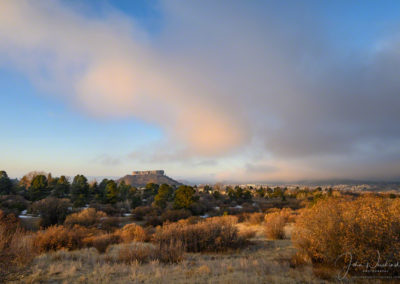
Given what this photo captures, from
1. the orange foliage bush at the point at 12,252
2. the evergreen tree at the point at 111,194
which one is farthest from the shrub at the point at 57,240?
the evergreen tree at the point at 111,194

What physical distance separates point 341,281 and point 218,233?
6.91 metres

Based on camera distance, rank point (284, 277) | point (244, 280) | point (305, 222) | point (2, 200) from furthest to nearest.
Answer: point (2, 200) → point (305, 222) → point (284, 277) → point (244, 280)

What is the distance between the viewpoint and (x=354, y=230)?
6.96 meters

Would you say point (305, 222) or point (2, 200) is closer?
point (305, 222)

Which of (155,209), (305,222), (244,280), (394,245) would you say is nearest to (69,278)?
(244,280)

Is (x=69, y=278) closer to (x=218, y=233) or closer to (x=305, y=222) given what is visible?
(x=218, y=233)

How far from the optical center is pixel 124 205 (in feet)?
135

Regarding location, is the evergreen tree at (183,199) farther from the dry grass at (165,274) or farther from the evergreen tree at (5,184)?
the evergreen tree at (5,184)

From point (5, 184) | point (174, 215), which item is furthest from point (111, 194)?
point (5, 184)

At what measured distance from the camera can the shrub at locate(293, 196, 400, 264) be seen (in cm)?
641

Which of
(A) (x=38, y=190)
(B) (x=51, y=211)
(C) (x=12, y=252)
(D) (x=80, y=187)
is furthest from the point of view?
(D) (x=80, y=187)

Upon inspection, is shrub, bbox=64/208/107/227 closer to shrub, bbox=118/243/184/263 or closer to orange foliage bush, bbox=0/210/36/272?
shrub, bbox=118/243/184/263

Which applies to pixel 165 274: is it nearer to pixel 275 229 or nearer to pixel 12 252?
pixel 12 252

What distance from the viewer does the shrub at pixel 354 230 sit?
6.41 meters
